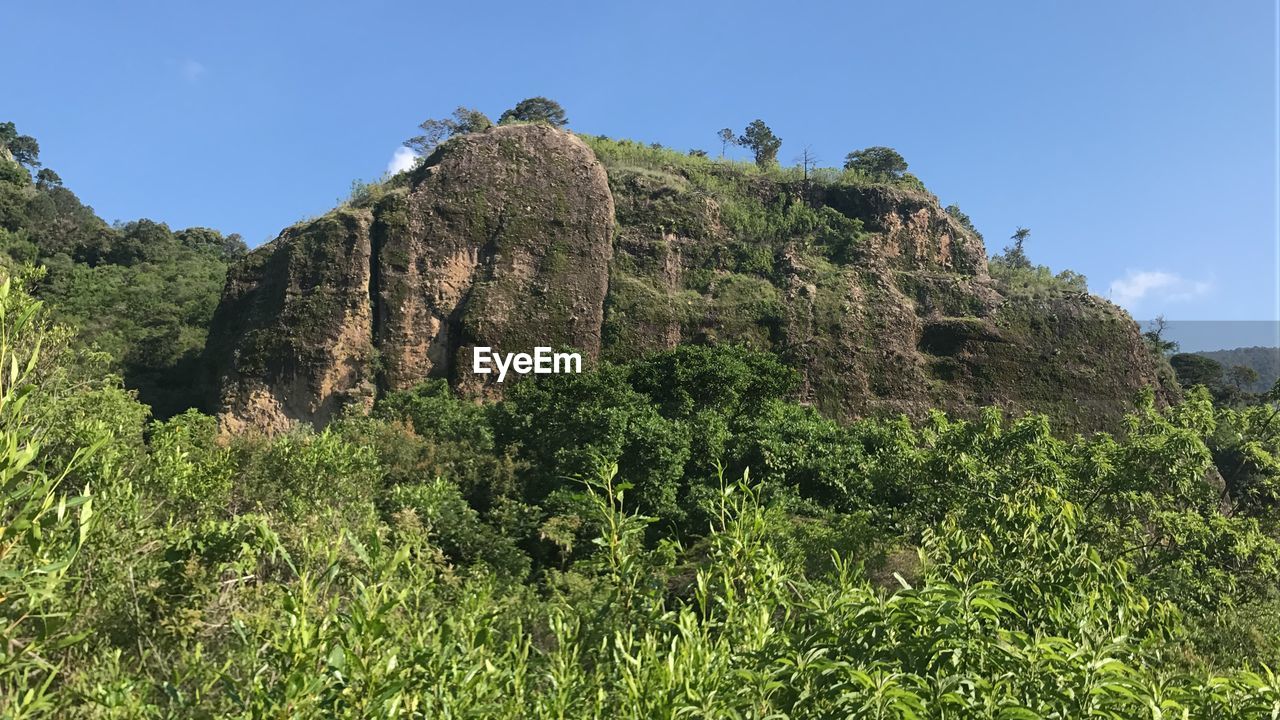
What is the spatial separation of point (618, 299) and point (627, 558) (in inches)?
883

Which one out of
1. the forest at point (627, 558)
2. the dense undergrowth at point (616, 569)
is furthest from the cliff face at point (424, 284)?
the dense undergrowth at point (616, 569)

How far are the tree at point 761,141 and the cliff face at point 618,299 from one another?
36.0ft

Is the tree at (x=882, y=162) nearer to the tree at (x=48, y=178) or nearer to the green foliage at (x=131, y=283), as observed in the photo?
the green foliage at (x=131, y=283)

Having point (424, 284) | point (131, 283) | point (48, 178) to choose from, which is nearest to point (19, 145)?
point (48, 178)

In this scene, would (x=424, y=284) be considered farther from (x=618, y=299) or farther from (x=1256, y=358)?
(x=1256, y=358)

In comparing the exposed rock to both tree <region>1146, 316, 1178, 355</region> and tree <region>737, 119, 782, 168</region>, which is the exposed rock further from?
tree <region>1146, 316, 1178, 355</region>

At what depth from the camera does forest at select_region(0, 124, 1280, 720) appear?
232cm

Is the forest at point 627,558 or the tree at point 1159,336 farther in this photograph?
the tree at point 1159,336

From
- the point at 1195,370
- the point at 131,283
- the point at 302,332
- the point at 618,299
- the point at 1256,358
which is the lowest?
the point at 302,332

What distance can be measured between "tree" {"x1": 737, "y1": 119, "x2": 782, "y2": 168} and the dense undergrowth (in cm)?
2311

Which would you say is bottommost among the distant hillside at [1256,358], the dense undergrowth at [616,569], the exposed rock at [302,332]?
the dense undergrowth at [616,569]

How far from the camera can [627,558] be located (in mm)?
3225

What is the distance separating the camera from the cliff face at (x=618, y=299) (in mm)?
23156

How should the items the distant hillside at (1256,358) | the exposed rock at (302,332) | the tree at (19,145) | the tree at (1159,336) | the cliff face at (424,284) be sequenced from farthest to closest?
the distant hillside at (1256,358) < the tree at (19,145) < the tree at (1159,336) < the cliff face at (424,284) < the exposed rock at (302,332)
